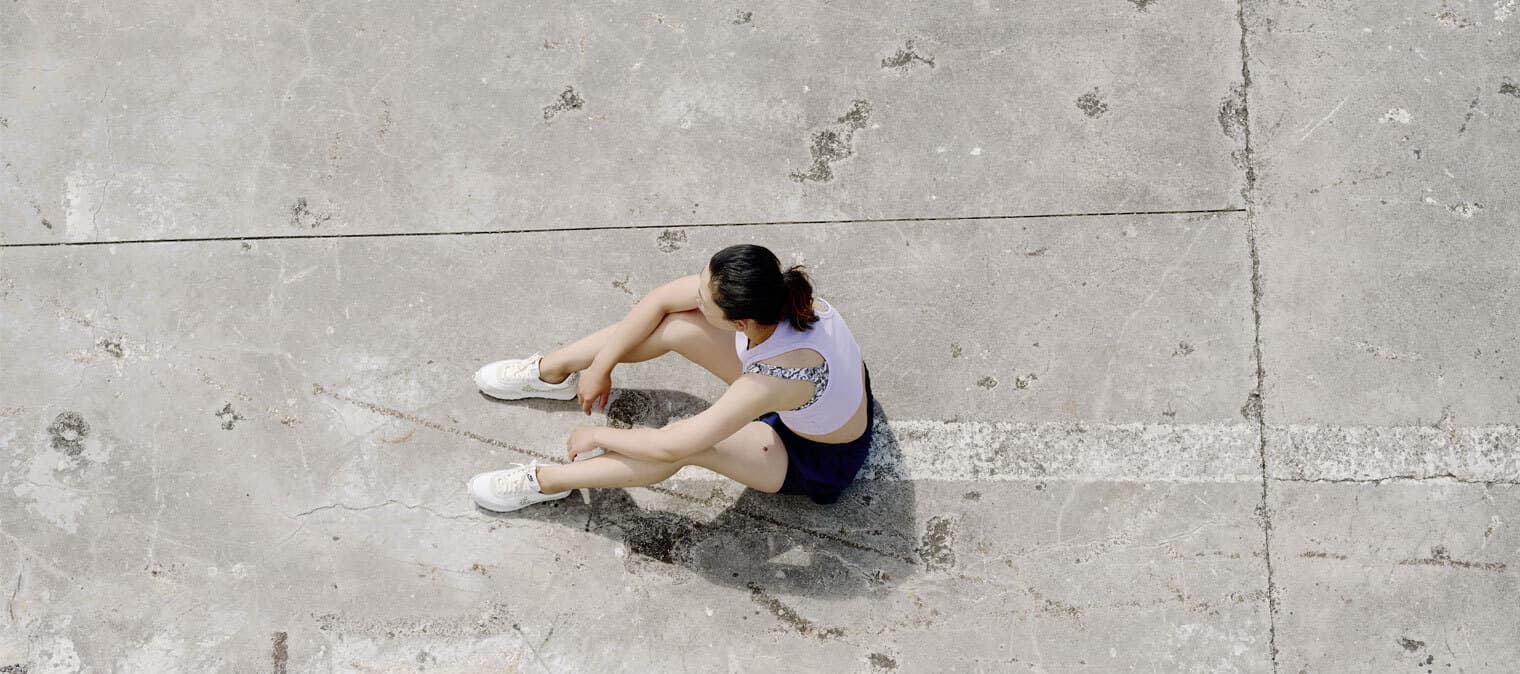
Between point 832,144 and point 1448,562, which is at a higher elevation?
point 832,144

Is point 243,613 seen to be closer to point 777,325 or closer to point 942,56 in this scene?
point 777,325

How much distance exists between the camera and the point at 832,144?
12.1 feet

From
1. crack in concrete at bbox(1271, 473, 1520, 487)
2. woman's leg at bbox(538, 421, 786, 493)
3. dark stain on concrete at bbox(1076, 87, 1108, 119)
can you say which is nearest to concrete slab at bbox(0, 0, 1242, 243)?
dark stain on concrete at bbox(1076, 87, 1108, 119)

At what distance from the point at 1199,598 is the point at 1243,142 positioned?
1555 millimetres

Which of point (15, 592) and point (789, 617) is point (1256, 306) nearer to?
point (789, 617)

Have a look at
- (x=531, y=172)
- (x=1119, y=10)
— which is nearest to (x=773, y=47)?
(x=531, y=172)

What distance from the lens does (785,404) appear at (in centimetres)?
286

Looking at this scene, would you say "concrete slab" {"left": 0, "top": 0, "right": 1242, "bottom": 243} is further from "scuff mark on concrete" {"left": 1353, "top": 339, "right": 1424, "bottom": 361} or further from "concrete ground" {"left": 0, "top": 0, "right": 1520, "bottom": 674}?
"scuff mark on concrete" {"left": 1353, "top": 339, "right": 1424, "bottom": 361}

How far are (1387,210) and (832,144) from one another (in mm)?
1899

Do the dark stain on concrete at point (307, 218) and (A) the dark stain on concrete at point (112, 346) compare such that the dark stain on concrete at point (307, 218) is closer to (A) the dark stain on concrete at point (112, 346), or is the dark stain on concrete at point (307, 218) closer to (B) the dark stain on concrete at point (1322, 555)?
(A) the dark stain on concrete at point (112, 346)

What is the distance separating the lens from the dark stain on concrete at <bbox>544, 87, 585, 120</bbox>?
3.72 meters

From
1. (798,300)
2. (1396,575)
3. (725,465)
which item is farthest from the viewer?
(1396,575)

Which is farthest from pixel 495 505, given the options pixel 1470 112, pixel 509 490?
pixel 1470 112

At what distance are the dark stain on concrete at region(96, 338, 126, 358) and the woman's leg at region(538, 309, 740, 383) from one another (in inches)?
58.2
